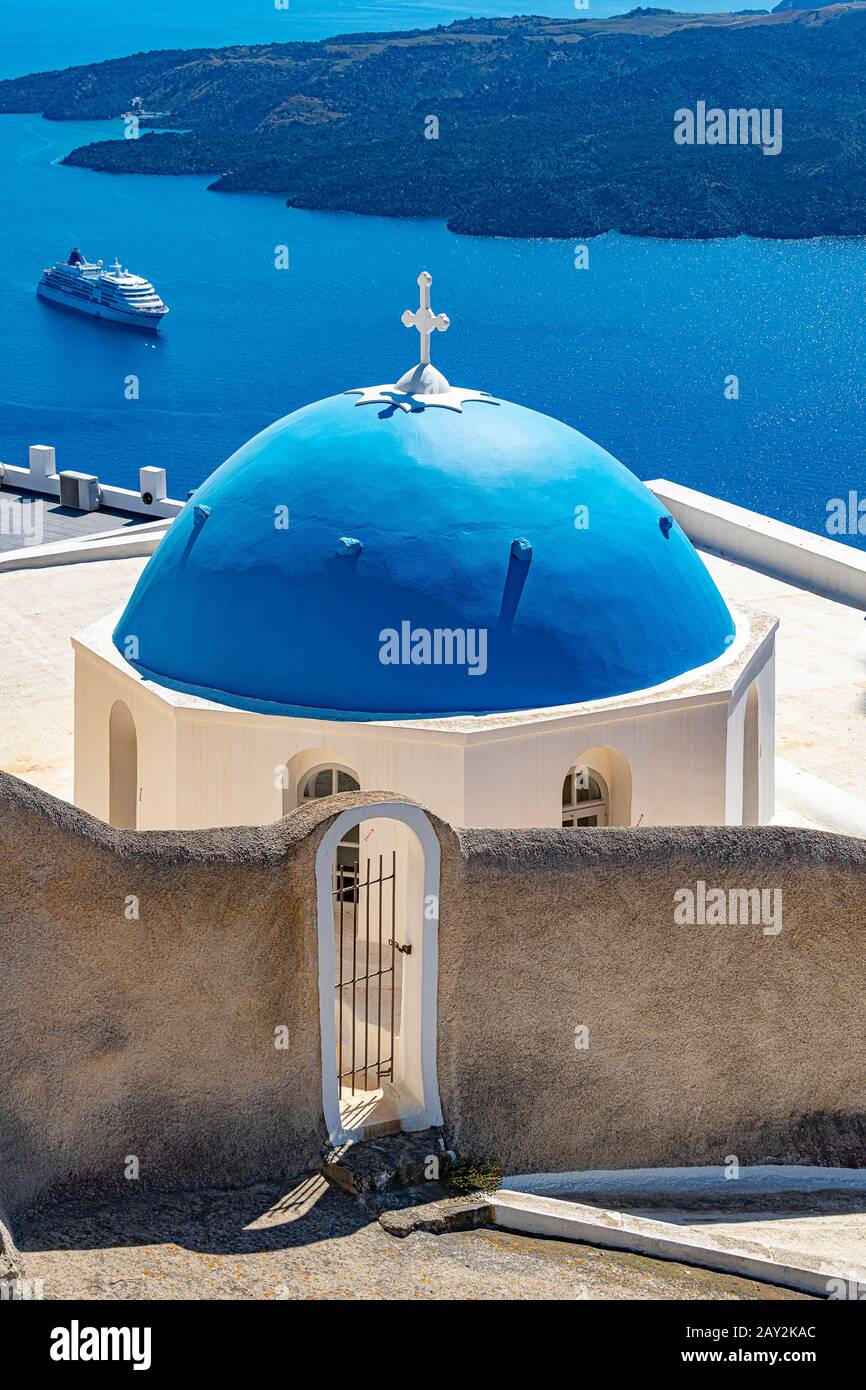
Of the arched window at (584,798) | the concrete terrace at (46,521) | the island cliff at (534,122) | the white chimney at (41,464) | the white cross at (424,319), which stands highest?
the island cliff at (534,122)

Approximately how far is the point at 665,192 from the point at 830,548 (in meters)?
109

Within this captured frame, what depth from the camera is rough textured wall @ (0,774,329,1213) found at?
43.5 feet

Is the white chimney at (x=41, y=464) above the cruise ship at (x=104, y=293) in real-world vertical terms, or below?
below

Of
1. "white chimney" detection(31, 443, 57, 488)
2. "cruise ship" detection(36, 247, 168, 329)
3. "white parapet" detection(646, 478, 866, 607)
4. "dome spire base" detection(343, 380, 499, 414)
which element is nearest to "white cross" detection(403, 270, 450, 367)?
"dome spire base" detection(343, 380, 499, 414)

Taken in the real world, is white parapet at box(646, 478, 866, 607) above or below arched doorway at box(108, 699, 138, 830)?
above

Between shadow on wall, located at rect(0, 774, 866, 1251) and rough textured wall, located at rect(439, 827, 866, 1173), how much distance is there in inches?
0.7

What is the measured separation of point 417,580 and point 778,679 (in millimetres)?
11109

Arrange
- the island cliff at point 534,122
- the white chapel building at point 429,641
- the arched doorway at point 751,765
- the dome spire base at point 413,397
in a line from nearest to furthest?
the white chapel building at point 429,641 → the dome spire base at point 413,397 → the arched doorway at point 751,765 → the island cliff at point 534,122

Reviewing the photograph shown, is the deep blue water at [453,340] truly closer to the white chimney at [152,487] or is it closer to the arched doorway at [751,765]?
the white chimney at [152,487]

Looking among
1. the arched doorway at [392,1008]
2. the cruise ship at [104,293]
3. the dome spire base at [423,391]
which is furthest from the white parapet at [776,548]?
the cruise ship at [104,293]

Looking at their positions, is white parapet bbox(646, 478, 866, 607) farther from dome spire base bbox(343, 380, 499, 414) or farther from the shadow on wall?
the shadow on wall

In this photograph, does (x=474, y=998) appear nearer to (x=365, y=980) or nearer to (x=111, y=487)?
(x=365, y=980)

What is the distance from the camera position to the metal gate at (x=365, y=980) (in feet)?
49.6

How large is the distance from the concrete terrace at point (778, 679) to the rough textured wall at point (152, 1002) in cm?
939
